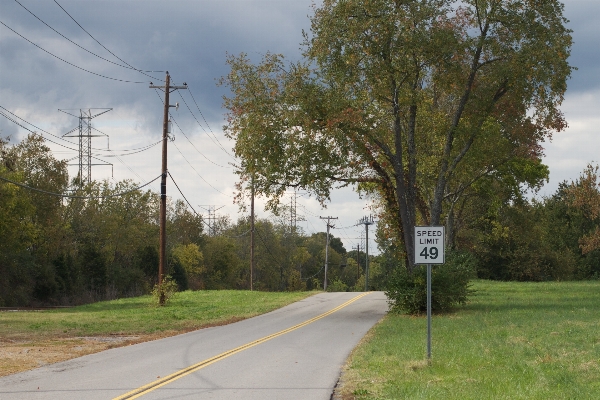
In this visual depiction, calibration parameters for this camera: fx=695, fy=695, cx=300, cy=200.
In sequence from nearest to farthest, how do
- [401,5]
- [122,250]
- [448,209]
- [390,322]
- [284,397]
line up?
1. [284,397]
2. [390,322]
3. [401,5]
4. [448,209]
5. [122,250]

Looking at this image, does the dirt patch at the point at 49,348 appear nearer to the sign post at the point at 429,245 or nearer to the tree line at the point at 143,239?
the sign post at the point at 429,245

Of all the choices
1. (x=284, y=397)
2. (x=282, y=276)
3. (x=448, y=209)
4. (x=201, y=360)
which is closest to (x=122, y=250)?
(x=282, y=276)

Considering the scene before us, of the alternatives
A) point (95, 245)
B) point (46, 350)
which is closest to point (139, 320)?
point (46, 350)

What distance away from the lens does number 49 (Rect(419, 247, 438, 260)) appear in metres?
13.1

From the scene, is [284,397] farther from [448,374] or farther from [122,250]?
[122,250]

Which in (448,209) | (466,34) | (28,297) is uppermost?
(466,34)

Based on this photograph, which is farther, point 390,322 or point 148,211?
point 148,211

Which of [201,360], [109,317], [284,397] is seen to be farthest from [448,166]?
[284,397]

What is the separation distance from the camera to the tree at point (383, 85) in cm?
2633

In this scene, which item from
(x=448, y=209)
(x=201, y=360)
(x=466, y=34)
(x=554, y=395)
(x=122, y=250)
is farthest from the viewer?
(x=122, y=250)

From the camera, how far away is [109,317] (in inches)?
1173

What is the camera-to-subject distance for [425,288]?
88.9ft

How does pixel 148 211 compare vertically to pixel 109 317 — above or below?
above

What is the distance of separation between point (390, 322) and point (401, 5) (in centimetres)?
1202
